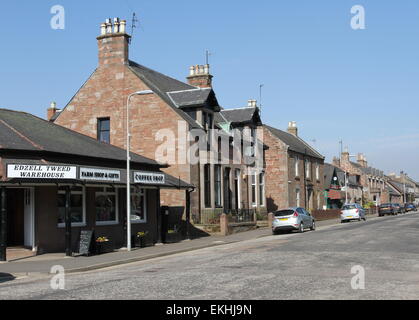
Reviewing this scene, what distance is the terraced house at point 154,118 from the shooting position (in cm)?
3150

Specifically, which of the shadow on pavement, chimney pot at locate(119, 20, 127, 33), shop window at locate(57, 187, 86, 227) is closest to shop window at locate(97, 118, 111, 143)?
chimney pot at locate(119, 20, 127, 33)

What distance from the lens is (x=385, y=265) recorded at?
14.3 metres

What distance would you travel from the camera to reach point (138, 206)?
2644 cm

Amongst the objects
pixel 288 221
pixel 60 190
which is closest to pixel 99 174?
pixel 60 190

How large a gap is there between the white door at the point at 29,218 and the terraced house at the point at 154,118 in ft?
38.7

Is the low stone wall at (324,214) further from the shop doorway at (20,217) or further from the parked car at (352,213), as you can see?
the shop doorway at (20,217)

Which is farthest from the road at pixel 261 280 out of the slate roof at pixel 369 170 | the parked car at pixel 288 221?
the slate roof at pixel 369 170

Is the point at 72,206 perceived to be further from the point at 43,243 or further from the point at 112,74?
the point at 112,74

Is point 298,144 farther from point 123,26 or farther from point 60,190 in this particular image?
point 60,190

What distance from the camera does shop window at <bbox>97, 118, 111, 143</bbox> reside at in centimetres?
3428

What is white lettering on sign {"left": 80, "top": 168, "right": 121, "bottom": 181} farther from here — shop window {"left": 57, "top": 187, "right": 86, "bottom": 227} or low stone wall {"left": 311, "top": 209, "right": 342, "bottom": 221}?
low stone wall {"left": 311, "top": 209, "right": 342, "bottom": 221}

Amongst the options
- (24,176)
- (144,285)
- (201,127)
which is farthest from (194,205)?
(144,285)

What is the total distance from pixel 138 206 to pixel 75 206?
475cm
